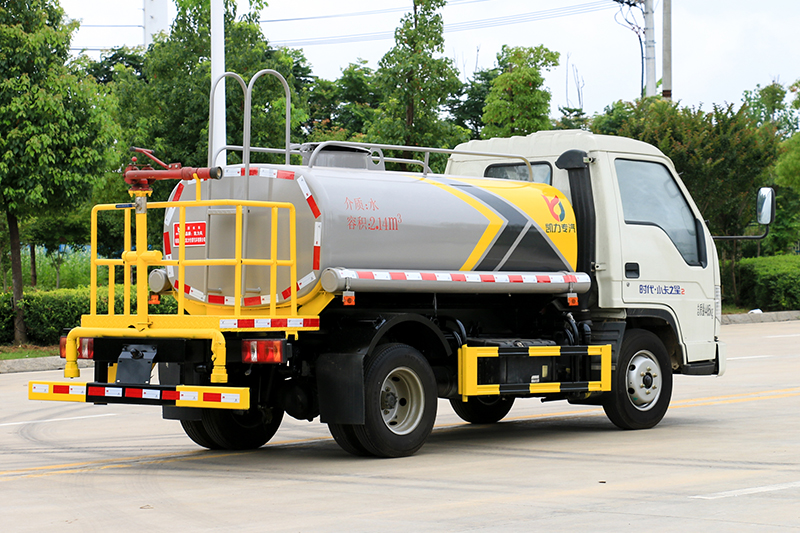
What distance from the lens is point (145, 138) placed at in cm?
2445

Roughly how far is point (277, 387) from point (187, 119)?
1592 cm

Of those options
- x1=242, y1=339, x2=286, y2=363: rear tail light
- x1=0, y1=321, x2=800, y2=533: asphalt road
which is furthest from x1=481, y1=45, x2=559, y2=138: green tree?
x1=242, y1=339, x2=286, y2=363: rear tail light

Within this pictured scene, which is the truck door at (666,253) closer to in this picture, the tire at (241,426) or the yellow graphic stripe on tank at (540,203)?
the yellow graphic stripe on tank at (540,203)

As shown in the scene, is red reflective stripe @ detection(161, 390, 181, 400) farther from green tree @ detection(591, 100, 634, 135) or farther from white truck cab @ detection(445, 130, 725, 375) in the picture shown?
green tree @ detection(591, 100, 634, 135)

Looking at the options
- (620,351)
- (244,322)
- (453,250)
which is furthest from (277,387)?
(620,351)

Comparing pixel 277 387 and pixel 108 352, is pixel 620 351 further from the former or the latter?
pixel 108 352

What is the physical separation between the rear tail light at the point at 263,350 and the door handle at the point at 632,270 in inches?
159

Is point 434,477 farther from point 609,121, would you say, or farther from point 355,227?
point 609,121

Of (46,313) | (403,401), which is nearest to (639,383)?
(403,401)

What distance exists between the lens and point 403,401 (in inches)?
356

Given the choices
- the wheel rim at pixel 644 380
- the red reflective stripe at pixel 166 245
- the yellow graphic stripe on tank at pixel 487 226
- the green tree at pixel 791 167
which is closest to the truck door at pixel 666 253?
the wheel rim at pixel 644 380

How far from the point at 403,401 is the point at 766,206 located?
14.7 ft

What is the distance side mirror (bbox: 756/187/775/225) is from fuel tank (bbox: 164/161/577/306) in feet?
8.05

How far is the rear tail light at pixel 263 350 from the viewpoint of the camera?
26.6 ft
